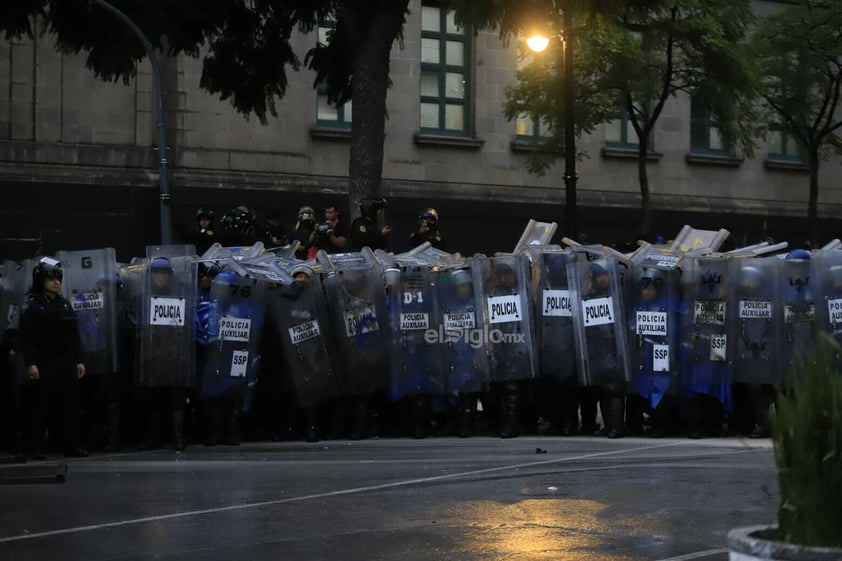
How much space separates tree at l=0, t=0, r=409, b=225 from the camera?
20469mm

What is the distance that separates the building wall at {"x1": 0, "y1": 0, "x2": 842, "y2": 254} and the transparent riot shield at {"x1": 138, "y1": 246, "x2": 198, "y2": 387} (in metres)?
12.6

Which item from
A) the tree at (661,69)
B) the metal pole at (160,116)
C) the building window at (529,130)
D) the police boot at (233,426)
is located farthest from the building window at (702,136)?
the police boot at (233,426)

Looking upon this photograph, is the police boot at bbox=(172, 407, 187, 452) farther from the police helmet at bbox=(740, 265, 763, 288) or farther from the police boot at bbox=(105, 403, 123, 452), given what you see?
the police helmet at bbox=(740, 265, 763, 288)

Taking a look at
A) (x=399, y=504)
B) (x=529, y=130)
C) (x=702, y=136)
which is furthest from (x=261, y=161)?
(x=399, y=504)

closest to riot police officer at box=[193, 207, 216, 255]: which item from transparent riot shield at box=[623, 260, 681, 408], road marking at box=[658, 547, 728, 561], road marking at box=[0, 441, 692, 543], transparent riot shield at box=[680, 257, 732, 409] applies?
transparent riot shield at box=[623, 260, 681, 408]

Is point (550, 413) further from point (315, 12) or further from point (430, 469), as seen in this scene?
point (315, 12)

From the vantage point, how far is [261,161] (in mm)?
30172

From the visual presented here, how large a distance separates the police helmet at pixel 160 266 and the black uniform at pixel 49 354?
1.18 meters

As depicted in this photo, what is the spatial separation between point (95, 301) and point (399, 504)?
5.69 metres

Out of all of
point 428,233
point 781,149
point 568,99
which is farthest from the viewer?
point 781,149

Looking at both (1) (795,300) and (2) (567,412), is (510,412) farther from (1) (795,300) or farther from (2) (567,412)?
(1) (795,300)

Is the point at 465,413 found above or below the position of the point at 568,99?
below

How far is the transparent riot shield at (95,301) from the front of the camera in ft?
48.9

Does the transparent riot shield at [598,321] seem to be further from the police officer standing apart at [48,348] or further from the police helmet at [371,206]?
the police officer standing apart at [48,348]
